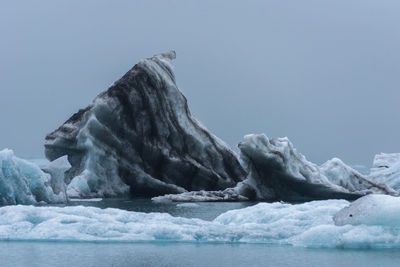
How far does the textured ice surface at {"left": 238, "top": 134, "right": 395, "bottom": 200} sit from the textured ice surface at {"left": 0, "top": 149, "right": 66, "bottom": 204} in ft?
22.3

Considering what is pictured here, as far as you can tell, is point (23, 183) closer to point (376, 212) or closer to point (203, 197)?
point (203, 197)

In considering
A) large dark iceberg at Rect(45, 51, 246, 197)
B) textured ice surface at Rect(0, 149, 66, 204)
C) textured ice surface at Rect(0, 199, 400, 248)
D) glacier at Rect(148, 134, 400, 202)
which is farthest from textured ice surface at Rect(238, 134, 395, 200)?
textured ice surface at Rect(0, 199, 400, 248)

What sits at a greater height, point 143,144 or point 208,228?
point 143,144

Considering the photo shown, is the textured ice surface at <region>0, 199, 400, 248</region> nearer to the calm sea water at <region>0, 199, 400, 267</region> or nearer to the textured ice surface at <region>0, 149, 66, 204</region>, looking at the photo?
the calm sea water at <region>0, 199, 400, 267</region>

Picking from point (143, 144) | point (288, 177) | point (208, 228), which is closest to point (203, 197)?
point (288, 177)

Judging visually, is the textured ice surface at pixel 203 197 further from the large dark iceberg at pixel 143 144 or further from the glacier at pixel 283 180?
the large dark iceberg at pixel 143 144

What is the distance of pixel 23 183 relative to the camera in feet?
74.1

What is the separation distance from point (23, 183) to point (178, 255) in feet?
42.2

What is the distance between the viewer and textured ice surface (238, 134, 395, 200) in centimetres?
2569

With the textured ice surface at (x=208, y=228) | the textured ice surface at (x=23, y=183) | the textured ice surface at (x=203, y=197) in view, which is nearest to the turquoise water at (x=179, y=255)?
the textured ice surface at (x=208, y=228)

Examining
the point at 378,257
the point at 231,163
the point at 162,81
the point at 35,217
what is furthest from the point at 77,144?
the point at 378,257

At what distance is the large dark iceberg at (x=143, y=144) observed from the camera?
28391 millimetres

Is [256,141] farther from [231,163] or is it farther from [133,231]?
[133,231]

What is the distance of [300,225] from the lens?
12609 millimetres
